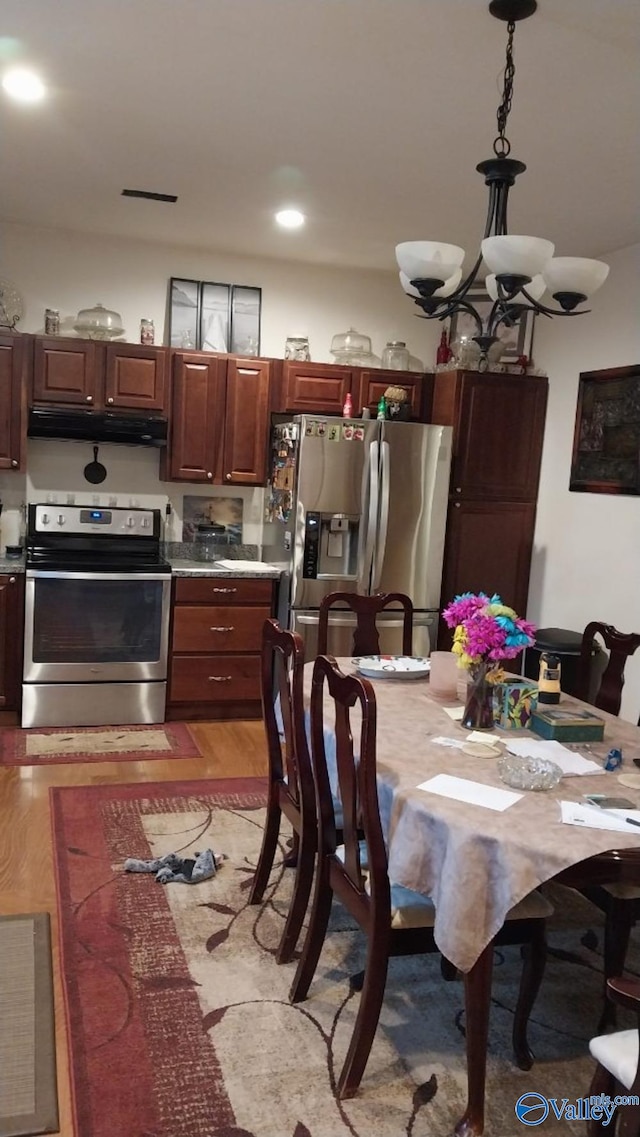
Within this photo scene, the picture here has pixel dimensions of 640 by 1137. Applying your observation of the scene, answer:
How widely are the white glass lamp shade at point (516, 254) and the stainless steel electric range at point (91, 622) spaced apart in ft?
9.35

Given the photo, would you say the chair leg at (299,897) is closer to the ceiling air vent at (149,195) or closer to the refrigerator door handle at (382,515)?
the refrigerator door handle at (382,515)

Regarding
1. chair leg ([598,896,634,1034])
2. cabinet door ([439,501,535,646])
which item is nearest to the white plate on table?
chair leg ([598,896,634,1034])

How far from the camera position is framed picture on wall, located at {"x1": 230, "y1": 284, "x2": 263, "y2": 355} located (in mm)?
5086

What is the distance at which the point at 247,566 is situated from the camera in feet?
16.4

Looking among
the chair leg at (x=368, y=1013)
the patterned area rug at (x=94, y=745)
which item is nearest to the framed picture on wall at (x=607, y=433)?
the patterned area rug at (x=94, y=745)

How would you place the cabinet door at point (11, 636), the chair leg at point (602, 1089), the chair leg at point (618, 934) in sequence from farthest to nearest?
the cabinet door at point (11, 636)
the chair leg at point (618, 934)
the chair leg at point (602, 1089)

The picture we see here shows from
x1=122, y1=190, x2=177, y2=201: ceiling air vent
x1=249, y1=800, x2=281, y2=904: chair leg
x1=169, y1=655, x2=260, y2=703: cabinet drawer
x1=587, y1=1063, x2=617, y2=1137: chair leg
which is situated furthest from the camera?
x1=169, y1=655, x2=260, y2=703: cabinet drawer

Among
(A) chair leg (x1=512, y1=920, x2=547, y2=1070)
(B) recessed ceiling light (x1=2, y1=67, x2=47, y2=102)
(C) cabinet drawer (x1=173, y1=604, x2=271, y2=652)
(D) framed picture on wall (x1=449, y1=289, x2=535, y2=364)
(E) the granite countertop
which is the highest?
(B) recessed ceiling light (x1=2, y1=67, x2=47, y2=102)

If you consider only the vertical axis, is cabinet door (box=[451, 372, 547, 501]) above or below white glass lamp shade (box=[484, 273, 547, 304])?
below

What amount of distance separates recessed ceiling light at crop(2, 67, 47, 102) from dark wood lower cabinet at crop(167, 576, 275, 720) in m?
2.41

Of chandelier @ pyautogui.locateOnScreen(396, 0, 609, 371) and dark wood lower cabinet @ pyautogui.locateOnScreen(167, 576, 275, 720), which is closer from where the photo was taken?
chandelier @ pyautogui.locateOnScreen(396, 0, 609, 371)

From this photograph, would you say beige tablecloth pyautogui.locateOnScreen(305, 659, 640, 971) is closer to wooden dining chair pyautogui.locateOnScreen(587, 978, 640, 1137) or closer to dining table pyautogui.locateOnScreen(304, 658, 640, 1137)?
dining table pyautogui.locateOnScreen(304, 658, 640, 1137)

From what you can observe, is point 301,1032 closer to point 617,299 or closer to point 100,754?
point 100,754

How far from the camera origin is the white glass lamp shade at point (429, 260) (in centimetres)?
236
